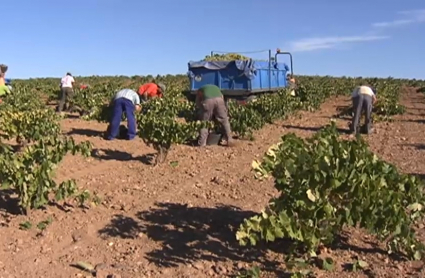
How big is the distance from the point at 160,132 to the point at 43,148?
2.44 meters

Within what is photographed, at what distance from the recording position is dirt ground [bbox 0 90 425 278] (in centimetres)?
432

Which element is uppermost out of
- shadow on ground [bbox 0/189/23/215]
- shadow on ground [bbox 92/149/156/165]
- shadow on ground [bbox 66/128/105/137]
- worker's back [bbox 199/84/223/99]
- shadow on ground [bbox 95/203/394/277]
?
worker's back [bbox 199/84/223/99]

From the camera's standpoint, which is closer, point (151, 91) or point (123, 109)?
point (123, 109)

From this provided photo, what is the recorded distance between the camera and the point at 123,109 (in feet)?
33.1

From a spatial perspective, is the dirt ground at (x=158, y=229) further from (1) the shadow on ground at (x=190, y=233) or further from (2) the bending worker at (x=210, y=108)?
(2) the bending worker at (x=210, y=108)

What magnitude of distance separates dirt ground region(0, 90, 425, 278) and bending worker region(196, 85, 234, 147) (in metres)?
1.24

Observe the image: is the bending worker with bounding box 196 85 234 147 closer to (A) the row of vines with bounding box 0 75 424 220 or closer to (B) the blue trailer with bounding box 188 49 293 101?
(A) the row of vines with bounding box 0 75 424 220

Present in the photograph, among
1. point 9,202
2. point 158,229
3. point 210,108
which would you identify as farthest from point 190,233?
point 210,108

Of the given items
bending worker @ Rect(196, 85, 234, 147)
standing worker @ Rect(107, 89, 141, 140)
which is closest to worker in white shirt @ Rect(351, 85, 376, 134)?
bending worker @ Rect(196, 85, 234, 147)

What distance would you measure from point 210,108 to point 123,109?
181 centimetres

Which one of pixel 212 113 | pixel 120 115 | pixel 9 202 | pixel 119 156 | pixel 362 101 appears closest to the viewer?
pixel 9 202

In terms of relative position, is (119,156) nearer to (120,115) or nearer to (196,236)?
(120,115)

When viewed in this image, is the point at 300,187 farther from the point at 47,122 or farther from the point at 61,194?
the point at 47,122

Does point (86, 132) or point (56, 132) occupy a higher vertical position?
point (56, 132)
